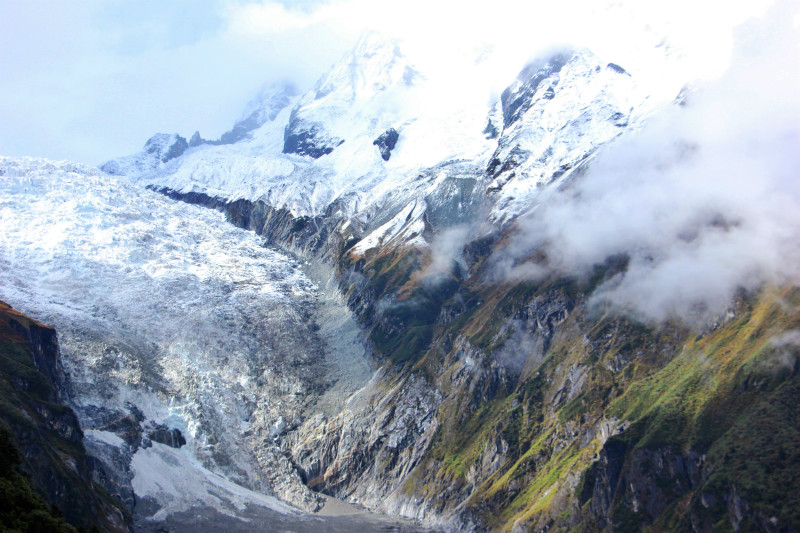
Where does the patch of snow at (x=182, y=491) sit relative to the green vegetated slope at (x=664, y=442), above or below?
above

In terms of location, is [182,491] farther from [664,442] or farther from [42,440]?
[664,442]

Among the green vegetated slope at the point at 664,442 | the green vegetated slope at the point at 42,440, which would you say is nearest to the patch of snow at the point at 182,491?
the green vegetated slope at the point at 42,440

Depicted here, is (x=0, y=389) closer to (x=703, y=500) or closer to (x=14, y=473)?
(x=14, y=473)

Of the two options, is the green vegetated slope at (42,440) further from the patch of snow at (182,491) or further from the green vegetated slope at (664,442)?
the green vegetated slope at (664,442)

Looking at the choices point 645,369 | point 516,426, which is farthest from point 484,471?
point 645,369

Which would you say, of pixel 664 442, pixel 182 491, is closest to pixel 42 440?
pixel 182 491

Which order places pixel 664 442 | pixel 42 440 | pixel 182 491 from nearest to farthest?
pixel 42 440
pixel 664 442
pixel 182 491

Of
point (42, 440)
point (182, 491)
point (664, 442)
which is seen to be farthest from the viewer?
point (182, 491)

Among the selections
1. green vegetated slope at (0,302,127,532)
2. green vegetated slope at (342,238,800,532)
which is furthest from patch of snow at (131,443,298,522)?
green vegetated slope at (342,238,800,532)

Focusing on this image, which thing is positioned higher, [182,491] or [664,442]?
[182,491]
